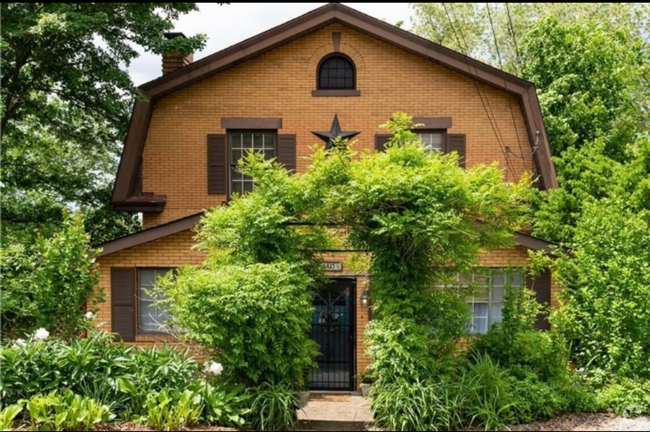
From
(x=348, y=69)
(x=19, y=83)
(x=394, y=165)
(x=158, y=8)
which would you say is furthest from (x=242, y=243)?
(x=19, y=83)

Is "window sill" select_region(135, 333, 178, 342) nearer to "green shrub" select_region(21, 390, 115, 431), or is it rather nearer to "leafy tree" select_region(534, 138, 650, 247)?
"green shrub" select_region(21, 390, 115, 431)

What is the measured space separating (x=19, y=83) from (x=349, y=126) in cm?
827

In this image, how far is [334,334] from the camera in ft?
43.7

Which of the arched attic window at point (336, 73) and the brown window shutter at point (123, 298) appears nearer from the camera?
the brown window shutter at point (123, 298)

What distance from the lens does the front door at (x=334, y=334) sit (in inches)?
520

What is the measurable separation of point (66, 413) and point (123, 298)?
5.12 metres

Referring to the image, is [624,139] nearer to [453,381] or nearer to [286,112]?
[286,112]

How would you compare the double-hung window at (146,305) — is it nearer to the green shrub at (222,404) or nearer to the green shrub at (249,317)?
the green shrub at (249,317)

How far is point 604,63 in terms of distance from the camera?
19.3 metres

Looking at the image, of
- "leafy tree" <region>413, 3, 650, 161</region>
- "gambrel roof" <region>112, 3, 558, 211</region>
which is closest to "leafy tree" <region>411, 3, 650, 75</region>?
"leafy tree" <region>413, 3, 650, 161</region>

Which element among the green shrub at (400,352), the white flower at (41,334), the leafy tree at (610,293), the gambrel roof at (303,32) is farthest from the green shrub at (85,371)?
the leafy tree at (610,293)

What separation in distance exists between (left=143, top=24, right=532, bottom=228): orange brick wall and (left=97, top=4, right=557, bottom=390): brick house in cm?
2

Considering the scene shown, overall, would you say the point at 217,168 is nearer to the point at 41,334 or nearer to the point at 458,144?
the point at 458,144

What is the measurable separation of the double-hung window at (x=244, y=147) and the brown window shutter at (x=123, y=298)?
3.04 metres
